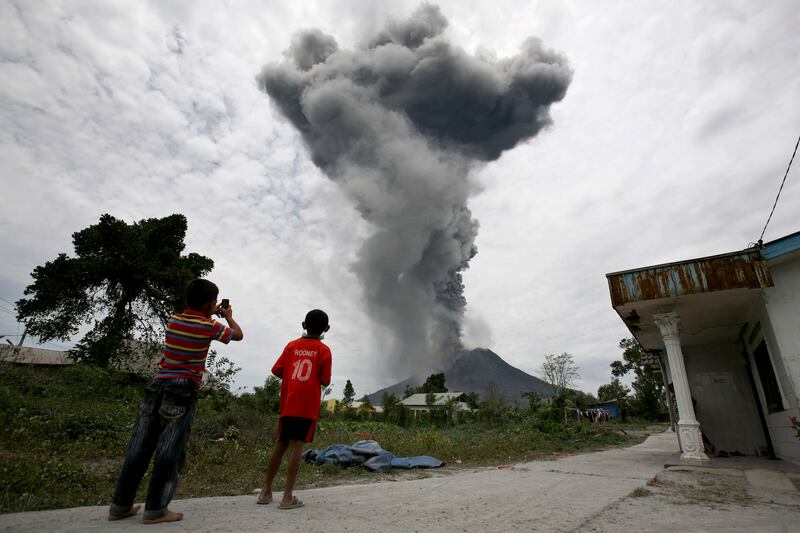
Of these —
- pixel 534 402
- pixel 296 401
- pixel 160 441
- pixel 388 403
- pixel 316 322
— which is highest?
pixel 534 402

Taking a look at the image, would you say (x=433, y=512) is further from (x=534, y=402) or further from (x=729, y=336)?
(x=534, y=402)

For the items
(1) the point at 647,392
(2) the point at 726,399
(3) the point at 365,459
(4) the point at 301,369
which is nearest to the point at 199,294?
(4) the point at 301,369

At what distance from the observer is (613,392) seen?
53656mm

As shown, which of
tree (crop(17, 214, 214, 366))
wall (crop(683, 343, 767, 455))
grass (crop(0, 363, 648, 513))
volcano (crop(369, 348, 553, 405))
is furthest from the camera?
volcano (crop(369, 348, 553, 405))

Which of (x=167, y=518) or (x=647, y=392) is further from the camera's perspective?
(x=647, y=392)

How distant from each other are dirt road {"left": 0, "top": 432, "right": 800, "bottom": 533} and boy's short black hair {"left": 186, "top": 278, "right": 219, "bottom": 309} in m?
1.22

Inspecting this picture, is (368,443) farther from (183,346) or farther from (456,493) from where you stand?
(183,346)

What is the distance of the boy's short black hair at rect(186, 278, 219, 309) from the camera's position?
261 centimetres

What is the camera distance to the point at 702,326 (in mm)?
9203

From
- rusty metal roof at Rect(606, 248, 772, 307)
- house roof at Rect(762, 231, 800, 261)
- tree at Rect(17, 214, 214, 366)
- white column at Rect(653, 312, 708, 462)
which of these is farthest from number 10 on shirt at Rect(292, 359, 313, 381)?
tree at Rect(17, 214, 214, 366)

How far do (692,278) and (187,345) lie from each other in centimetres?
797

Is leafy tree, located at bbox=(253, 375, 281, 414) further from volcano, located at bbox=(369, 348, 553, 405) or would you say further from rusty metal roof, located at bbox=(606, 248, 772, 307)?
volcano, located at bbox=(369, 348, 553, 405)

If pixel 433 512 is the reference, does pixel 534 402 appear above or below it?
above

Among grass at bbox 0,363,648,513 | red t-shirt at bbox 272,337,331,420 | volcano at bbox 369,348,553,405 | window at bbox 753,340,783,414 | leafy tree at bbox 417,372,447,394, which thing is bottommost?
grass at bbox 0,363,648,513
